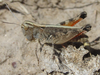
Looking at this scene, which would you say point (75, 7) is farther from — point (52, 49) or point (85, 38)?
point (52, 49)

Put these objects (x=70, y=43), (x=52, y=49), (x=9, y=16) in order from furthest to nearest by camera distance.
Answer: (x=9, y=16)
(x=70, y=43)
(x=52, y=49)

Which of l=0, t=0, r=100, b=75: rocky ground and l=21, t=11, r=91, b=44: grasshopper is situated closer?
l=0, t=0, r=100, b=75: rocky ground

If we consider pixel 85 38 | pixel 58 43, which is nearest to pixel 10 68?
pixel 58 43

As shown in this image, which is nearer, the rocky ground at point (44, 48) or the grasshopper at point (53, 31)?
the rocky ground at point (44, 48)

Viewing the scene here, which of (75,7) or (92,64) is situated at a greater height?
(75,7)

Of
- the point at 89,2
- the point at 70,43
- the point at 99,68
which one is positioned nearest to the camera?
the point at 99,68
